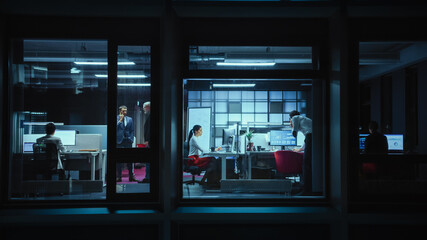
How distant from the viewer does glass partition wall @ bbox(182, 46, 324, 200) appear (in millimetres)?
4191

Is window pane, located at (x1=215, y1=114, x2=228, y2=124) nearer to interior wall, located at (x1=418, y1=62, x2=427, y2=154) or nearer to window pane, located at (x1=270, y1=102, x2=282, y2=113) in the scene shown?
window pane, located at (x1=270, y1=102, x2=282, y2=113)

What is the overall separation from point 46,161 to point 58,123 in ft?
12.1

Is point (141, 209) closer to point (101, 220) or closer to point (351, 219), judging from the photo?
point (101, 220)

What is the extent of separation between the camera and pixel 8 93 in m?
3.30

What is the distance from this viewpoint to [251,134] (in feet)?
23.0

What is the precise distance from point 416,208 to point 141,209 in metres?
2.81

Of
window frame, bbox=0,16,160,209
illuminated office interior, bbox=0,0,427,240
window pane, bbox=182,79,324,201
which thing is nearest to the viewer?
illuminated office interior, bbox=0,0,427,240

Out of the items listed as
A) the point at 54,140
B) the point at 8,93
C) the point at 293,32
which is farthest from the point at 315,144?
the point at 54,140

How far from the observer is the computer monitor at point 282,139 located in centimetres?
666

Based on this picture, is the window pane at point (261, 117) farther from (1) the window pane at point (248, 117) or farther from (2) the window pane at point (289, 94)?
(2) the window pane at point (289, 94)

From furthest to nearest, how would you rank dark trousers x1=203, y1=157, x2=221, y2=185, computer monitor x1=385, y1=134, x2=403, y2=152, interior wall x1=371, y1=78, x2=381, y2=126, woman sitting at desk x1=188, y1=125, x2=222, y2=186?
interior wall x1=371, y1=78, x2=381, y2=126, dark trousers x1=203, y1=157, x2=221, y2=185, woman sitting at desk x1=188, y1=125, x2=222, y2=186, computer monitor x1=385, y1=134, x2=403, y2=152

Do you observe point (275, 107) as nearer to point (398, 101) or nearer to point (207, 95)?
point (207, 95)

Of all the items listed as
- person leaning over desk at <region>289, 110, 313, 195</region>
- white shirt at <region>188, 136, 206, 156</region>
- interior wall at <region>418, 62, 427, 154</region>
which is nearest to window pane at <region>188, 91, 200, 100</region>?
white shirt at <region>188, 136, 206, 156</region>

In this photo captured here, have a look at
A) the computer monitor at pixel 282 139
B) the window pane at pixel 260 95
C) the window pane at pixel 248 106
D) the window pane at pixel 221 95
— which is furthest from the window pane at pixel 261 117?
the computer monitor at pixel 282 139
